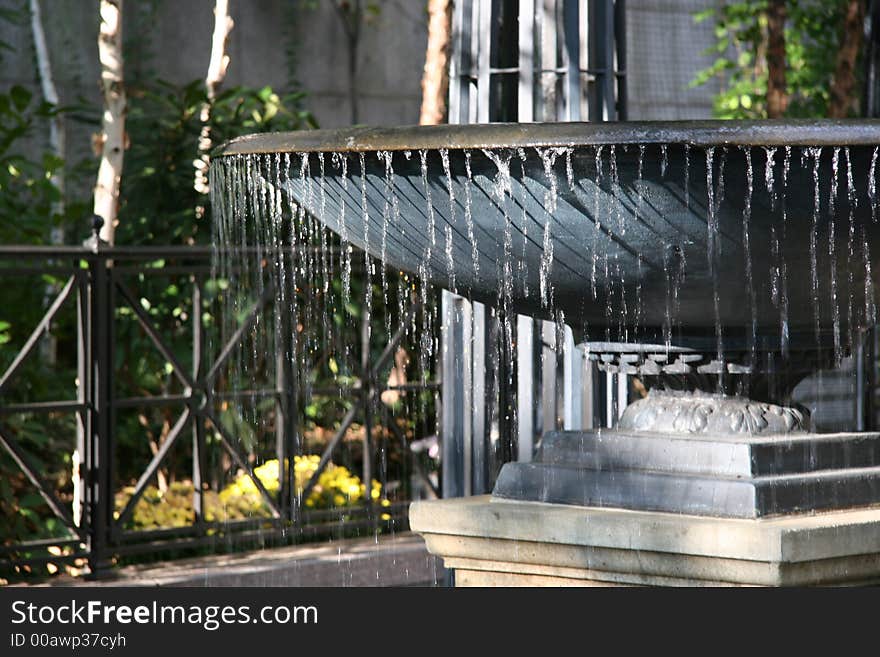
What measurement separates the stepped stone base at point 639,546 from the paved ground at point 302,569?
81.3 inches

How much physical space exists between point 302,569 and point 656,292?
3299 mm

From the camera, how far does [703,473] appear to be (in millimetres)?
3084

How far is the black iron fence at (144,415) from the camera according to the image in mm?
5836

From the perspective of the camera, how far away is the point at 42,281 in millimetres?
7035

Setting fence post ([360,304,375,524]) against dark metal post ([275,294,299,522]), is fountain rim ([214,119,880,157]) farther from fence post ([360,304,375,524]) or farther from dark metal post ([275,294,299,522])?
fence post ([360,304,375,524])

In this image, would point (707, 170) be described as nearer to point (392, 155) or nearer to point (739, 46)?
point (392, 155)

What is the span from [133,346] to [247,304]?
549mm

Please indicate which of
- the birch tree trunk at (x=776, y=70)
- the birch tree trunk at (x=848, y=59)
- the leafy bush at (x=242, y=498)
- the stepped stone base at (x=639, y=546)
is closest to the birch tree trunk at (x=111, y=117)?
the leafy bush at (x=242, y=498)

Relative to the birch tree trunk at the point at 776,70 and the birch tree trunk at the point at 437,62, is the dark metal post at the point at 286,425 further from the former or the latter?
the birch tree trunk at the point at 776,70

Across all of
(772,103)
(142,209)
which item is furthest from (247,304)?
(772,103)

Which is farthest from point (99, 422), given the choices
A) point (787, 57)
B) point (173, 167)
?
point (787, 57)

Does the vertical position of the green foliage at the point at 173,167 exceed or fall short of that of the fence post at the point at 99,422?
it exceeds it

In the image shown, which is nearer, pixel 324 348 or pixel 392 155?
pixel 392 155

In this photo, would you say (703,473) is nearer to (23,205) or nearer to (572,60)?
(572,60)
